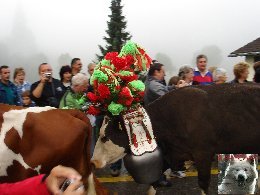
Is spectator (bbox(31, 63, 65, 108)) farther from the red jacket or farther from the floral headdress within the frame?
the red jacket

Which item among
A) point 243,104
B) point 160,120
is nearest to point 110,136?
point 160,120

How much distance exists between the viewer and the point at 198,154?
4.71 meters

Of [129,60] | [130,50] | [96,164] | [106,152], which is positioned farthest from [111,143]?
[130,50]

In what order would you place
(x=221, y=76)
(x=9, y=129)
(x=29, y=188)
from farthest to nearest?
(x=221, y=76)
(x=9, y=129)
(x=29, y=188)

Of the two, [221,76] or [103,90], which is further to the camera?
[221,76]

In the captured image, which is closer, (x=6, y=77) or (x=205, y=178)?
(x=205, y=178)

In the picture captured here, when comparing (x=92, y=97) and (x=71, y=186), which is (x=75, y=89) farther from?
(x=71, y=186)

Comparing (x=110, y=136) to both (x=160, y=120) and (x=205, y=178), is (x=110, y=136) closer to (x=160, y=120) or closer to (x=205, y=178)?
(x=160, y=120)

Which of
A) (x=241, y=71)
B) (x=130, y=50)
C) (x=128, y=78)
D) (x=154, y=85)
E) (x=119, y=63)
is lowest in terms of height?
(x=154, y=85)

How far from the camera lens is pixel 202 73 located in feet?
23.4

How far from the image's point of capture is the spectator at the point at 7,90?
6229mm

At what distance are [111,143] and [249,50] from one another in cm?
2124

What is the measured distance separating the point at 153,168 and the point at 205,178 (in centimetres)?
65

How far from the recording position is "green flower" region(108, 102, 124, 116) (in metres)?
4.45
